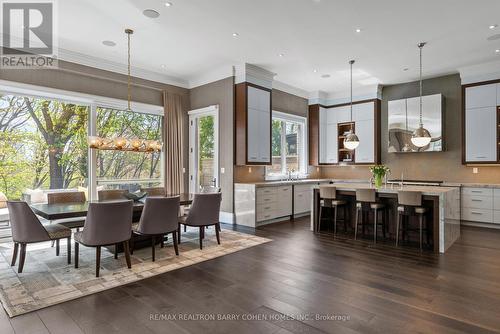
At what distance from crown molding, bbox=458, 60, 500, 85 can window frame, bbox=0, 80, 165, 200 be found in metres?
6.84

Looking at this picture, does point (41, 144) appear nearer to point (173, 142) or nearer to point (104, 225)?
point (173, 142)

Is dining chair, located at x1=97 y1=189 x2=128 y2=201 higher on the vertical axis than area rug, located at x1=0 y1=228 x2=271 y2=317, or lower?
higher

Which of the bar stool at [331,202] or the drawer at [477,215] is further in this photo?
the drawer at [477,215]

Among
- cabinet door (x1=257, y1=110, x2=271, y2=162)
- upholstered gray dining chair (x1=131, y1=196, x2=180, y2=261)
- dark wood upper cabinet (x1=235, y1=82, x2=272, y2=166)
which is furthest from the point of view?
cabinet door (x1=257, y1=110, x2=271, y2=162)

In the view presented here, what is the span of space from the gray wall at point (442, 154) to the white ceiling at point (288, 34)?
1.51 ft

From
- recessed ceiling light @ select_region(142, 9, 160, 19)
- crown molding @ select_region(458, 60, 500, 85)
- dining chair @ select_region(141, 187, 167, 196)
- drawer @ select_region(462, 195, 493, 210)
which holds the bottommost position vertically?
drawer @ select_region(462, 195, 493, 210)

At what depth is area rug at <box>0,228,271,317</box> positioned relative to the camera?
285 cm

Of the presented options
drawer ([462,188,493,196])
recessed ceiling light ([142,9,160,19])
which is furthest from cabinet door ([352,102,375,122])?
recessed ceiling light ([142,9,160,19])

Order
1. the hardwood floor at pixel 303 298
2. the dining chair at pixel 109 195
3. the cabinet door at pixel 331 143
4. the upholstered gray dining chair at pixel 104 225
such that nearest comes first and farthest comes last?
the hardwood floor at pixel 303 298 → the upholstered gray dining chair at pixel 104 225 → the dining chair at pixel 109 195 → the cabinet door at pixel 331 143

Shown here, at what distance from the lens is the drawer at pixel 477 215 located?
598 cm

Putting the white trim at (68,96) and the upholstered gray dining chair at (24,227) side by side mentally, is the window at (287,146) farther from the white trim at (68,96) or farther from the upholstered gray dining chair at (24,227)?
the upholstered gray dining chair at (24,227)

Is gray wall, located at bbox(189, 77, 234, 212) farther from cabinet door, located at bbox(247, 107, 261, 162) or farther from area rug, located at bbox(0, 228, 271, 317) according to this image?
area rug, located at bbox(0, 228, 271, 317)

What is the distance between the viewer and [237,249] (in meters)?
4.51

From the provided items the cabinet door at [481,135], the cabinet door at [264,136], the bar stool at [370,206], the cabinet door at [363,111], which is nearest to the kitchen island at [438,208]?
the bar stool at [370,206]
